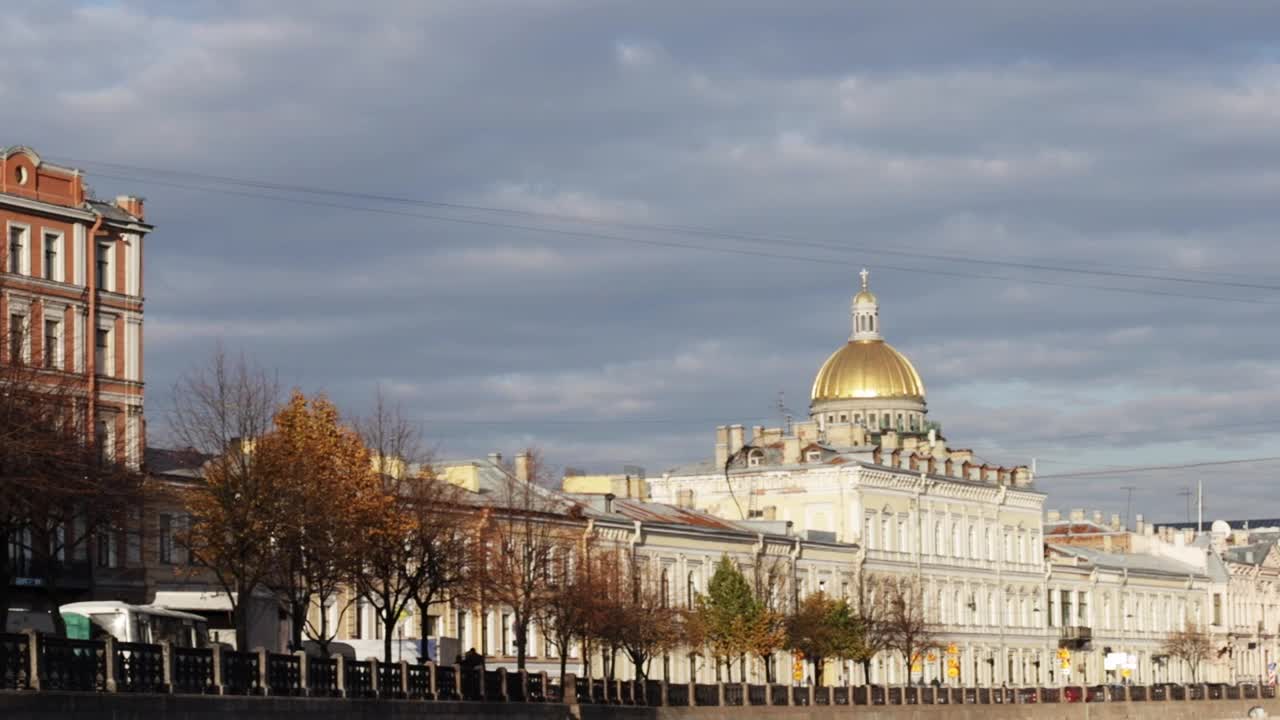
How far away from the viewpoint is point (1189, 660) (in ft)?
453

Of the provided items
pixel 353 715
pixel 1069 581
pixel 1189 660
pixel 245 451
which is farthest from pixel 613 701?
pixel 1189 660

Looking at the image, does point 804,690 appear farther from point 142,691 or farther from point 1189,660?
point 1189,660

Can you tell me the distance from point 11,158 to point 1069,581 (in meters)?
75.2

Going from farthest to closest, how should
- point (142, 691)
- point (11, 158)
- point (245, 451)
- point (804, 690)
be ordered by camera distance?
point (804, 690) < point (11, 158) < point (245, 451) < point (142, 691)

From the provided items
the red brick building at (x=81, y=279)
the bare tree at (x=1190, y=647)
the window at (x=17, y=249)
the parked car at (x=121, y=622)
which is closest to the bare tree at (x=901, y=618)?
the bare tree at (x=1190, y=647)

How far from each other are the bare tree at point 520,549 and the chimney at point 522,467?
0.24 feet

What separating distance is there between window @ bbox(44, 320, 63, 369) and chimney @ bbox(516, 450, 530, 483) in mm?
17220

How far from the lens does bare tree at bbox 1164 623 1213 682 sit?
138 metres

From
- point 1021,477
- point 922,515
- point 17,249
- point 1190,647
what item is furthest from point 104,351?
point 1190,647

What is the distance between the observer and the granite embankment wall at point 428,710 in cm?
4116

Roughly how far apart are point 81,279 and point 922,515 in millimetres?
54413

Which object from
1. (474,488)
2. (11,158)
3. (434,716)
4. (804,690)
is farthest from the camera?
(474,488)

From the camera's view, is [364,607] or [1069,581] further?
[1069,581]

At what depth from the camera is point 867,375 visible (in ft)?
504
